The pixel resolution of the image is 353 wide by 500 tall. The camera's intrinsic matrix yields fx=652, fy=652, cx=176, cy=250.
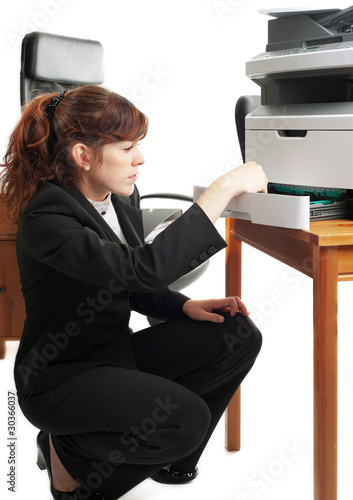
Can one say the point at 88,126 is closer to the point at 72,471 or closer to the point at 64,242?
the point at 64,242

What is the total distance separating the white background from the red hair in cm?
98

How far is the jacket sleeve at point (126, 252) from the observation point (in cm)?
122

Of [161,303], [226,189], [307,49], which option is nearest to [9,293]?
[161,303]

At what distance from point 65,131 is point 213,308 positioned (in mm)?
546

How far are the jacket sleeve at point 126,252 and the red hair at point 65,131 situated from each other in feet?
0.41

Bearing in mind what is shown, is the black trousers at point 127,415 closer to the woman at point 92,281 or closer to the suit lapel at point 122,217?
the woman at point 92,281

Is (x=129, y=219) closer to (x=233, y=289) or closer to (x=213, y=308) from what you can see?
(x=213, y=308)

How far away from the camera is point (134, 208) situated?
5.03ft

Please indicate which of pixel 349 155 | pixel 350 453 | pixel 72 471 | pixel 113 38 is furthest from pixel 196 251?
pixel 113 38

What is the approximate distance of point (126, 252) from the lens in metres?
1.24

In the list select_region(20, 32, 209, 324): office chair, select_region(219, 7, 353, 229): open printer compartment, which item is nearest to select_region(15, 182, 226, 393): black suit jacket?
select_region(219, 7, 353, 229): open printer compartment

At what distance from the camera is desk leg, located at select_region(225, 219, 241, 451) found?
67.9 inches

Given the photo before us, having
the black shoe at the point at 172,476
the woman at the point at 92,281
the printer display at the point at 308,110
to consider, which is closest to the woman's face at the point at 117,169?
the woman at the point at 92,281

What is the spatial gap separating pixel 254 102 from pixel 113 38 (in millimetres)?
1176
